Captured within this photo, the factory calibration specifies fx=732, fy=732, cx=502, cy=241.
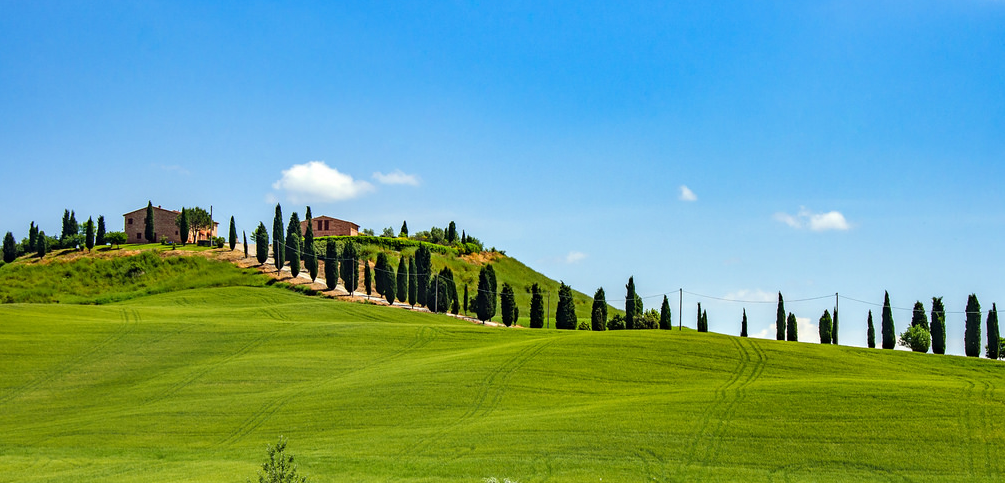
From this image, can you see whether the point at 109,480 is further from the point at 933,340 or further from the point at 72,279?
the point at 72,279

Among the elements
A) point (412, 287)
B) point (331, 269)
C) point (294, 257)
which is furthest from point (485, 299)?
point (294, 257)

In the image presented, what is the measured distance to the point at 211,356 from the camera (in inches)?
1896

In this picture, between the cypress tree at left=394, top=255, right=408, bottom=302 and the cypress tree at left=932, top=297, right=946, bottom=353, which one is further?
the cypress tree at left=394, top=255, right=408, bottom=302

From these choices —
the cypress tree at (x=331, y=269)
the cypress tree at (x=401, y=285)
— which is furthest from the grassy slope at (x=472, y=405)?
the cypress tree at (x=401, y=285)

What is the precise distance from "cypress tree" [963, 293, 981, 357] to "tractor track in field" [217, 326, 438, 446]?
4439 centimetres

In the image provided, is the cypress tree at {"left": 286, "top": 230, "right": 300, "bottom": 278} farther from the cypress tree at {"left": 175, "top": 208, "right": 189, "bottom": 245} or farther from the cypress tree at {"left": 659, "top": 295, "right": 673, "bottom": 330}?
the cypress tree at {"left": 659, "top": 295, "right": 673, "bottom": 330}

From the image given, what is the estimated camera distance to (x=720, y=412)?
102 feet

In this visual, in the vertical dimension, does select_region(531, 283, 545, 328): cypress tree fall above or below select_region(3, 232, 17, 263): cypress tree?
below

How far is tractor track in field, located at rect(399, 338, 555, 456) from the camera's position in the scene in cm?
3014

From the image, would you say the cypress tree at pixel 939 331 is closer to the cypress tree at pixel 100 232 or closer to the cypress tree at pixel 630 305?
the cypress tree at pixel 630 305

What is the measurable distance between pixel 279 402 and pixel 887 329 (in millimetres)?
52682

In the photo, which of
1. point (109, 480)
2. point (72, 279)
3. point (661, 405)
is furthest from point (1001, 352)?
point (72, 279)

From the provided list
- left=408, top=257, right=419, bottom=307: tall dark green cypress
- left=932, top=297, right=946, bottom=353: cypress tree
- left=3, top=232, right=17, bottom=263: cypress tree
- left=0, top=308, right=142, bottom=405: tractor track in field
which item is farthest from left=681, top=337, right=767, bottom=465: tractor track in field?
left=3, top=232, right=17, bottom=263: cypress tree

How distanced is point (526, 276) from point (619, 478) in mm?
111838
